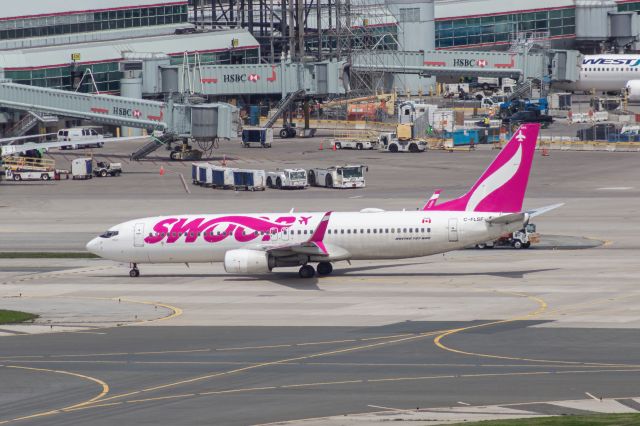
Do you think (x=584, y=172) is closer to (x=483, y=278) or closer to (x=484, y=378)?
(x=483, y=278)

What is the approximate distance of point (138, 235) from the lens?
7375 cm

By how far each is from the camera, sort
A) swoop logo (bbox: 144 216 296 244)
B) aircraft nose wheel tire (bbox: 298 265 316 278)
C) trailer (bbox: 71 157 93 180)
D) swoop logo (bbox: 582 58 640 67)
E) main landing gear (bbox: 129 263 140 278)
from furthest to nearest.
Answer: swoop logo (bbox: 582 58 640 67)
trailer (bbox: 71 157 93 180)
main landing gear (bbox: 129 263 140 278)
swoop logo (bbox: 144 216 296 244)
aircraft nose wheel tire (bbox: 298 265 316 278)

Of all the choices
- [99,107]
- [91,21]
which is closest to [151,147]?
[99,107]

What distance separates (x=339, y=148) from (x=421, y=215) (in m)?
79.0

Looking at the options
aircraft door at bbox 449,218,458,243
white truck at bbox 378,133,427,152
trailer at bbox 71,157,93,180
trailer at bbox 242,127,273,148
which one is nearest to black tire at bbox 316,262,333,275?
aircraft door at bbox 449,218,458,243

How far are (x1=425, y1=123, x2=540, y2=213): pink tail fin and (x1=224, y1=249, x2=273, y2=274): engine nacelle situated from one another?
9632 mm

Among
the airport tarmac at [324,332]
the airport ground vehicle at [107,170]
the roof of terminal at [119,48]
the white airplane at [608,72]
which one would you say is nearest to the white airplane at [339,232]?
the airport tarmac at [324,332]

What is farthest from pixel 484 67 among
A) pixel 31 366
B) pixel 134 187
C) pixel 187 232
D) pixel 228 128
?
pixel 31 366

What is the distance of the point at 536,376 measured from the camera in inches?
1751

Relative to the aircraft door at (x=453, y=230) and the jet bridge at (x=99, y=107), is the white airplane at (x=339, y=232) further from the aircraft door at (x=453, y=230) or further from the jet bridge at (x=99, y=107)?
the jet bridge at (x=99, y=107)

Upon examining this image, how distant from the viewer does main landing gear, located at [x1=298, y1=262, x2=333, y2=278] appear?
71375 millimetres

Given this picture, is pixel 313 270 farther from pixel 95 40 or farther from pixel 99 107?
pixel 95 40

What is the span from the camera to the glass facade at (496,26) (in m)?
195

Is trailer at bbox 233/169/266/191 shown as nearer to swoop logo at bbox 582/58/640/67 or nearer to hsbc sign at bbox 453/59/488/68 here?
hsbc sign at bbox 453/59/488/68
